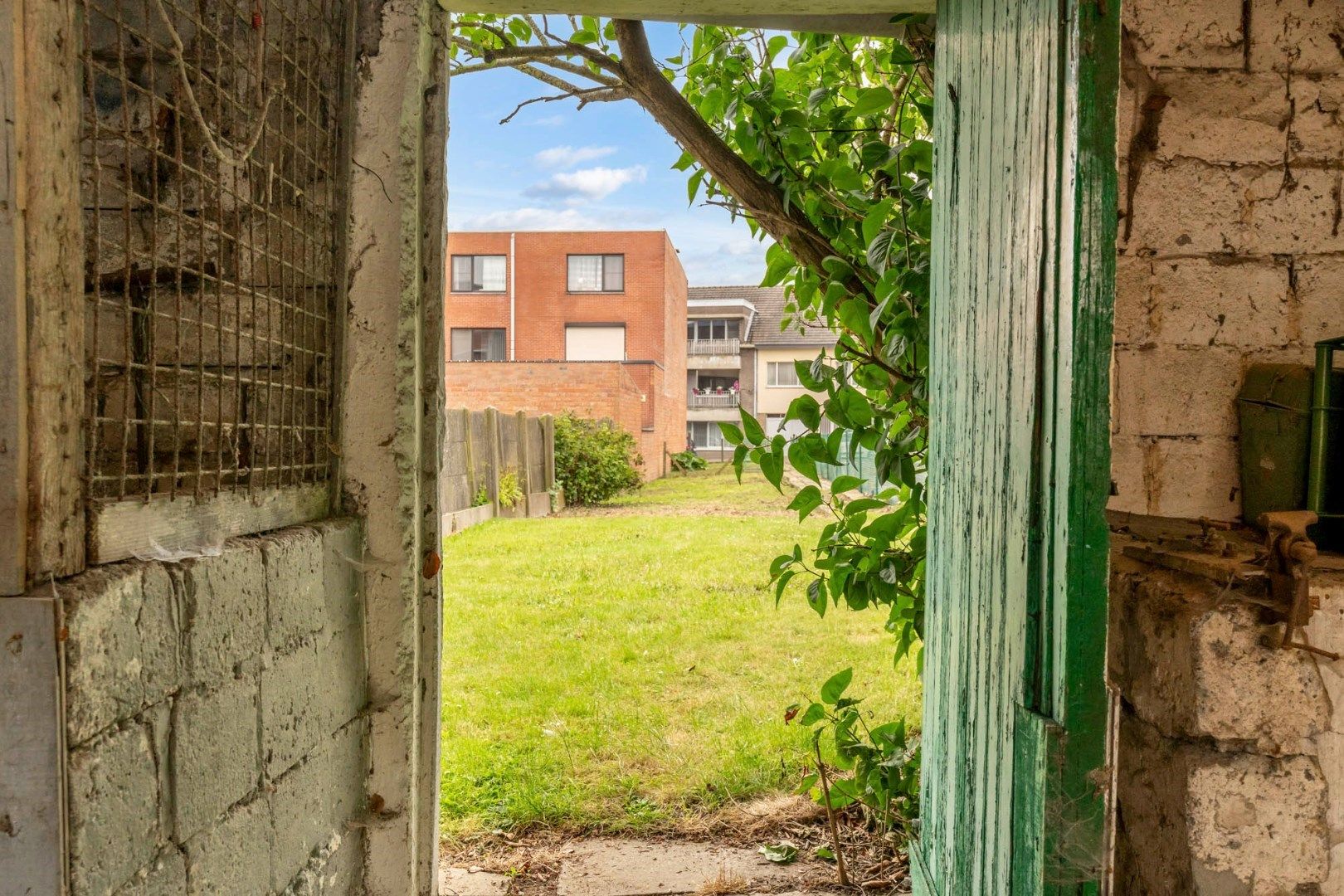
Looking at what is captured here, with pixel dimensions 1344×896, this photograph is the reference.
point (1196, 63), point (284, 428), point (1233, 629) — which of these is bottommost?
point (1233, 629)

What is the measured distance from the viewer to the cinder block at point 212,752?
4.23 ft

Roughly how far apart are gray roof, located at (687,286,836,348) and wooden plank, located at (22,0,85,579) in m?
28.1

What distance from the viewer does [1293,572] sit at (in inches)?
59.4

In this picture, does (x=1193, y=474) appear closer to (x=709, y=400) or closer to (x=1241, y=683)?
(x=1241, y=683)

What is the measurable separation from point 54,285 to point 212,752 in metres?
0.74

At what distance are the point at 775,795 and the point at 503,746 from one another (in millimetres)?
1236

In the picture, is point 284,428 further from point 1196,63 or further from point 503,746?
point 503,746

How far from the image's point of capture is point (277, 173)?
1703 millimetres

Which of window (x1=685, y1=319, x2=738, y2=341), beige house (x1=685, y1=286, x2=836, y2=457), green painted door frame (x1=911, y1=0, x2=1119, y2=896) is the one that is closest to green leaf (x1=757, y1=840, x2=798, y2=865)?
green painted door frame (x1=911, y1=0, x2=1119, y2=896)

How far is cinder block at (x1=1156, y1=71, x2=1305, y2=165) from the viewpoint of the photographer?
2127mm

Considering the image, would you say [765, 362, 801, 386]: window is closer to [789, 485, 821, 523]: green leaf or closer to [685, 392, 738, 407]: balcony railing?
[685, 392, 738, 407]: balcony railing

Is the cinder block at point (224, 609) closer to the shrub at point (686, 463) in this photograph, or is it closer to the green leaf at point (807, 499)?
the green leaf at point (807, 499)

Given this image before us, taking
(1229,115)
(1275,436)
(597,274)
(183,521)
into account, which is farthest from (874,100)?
(597,274)

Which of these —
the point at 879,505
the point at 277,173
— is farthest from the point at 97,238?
the point at 879,505
